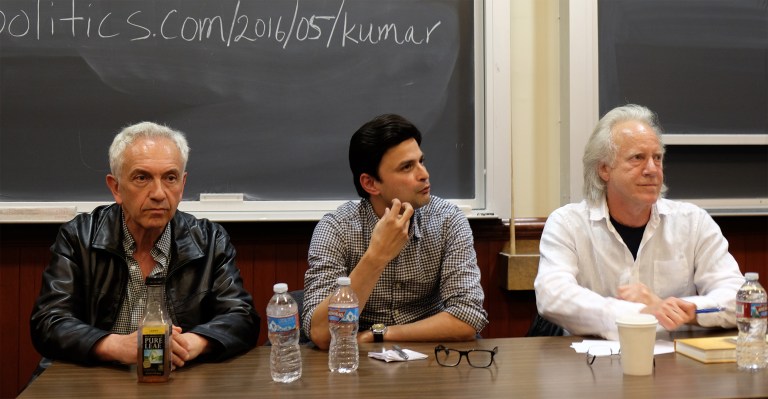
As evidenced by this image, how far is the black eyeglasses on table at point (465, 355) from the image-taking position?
1.88 metres

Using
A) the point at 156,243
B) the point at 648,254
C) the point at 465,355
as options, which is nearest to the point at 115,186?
the point at 156,243

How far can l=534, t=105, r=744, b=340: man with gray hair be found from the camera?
2.53 metres

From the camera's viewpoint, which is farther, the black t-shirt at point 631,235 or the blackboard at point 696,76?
the blackboard at point 696,76

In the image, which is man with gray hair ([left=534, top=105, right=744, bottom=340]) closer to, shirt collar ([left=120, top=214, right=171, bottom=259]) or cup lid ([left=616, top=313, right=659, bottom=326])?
cup lid ([left=616, top=313, right=659, bottom=326])

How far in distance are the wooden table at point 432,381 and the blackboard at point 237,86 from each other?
1340 millimetres

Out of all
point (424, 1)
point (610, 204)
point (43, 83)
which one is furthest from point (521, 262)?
point (43, 83)

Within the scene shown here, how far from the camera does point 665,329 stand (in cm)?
218

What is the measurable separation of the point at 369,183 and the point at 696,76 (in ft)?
6.05

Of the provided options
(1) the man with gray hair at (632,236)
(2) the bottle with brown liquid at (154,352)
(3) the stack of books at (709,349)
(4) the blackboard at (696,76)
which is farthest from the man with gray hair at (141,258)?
(4) the blackboard at (696,76)

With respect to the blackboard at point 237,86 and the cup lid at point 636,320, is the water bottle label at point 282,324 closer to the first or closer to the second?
the cup lid at point 636,320

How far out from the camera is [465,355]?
1.95 m

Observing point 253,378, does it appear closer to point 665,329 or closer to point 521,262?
point 665,329

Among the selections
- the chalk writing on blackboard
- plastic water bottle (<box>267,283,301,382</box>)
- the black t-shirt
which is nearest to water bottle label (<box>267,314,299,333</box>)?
plastic water bottle (<box>267,283,301,382</box>)

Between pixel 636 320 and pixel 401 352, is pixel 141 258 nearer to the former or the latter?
Result: pixel 401 352
